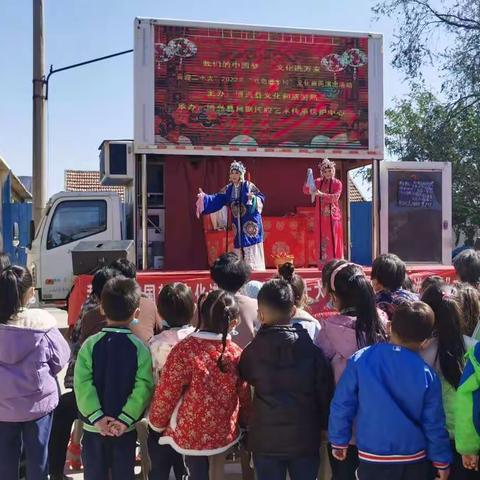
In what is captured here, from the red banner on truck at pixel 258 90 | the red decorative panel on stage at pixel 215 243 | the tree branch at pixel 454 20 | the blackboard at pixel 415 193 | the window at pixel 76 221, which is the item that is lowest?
the red decorative panel on stage at pixel 215 243

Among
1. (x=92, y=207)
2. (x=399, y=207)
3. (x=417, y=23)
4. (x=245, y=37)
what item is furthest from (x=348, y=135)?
(x=417, y=23)

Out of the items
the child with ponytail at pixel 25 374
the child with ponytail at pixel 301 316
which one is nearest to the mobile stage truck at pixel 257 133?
the child with ponytail at pixel 301 316

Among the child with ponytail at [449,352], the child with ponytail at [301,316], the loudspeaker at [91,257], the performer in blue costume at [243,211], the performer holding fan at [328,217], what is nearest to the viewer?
Result: the child with ponytail at [449,352]

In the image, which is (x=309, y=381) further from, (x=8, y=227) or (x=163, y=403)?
(x=8, y=227)

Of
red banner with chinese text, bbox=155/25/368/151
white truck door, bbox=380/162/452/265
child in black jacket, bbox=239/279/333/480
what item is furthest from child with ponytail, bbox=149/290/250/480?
white truck door, bbox=380/162/452/265

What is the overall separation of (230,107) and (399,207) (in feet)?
8.10

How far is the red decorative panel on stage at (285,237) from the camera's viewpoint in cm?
816

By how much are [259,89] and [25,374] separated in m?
5.09

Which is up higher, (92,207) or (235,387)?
(92,207)

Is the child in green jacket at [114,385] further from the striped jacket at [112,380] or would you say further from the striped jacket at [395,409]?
the striped jacket at [395,409]

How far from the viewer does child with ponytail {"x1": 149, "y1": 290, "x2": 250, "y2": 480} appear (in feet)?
8.93

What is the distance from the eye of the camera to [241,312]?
11.4ft

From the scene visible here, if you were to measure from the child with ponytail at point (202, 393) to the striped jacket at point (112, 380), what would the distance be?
126 millimetres

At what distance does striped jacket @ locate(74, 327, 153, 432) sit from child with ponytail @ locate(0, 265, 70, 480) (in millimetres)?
296
